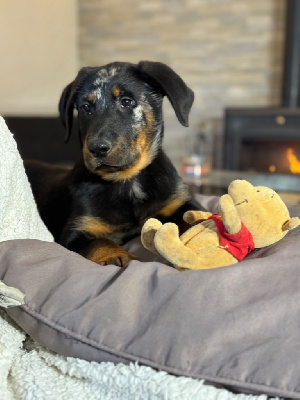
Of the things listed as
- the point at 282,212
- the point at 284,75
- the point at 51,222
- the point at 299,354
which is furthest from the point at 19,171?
the point at 284,75

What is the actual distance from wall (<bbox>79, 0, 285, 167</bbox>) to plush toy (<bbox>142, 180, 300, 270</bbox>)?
139 inches

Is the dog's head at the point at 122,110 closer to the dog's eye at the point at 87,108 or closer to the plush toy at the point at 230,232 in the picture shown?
the dog's eye at the point at 87,108

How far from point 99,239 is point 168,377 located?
2.28ft

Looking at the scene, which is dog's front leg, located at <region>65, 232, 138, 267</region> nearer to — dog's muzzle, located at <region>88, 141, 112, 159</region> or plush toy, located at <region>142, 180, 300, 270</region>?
plush toy, located at <region>142, 180, 300, 270</region>

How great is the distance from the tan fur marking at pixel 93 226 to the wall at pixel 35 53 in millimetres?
2367

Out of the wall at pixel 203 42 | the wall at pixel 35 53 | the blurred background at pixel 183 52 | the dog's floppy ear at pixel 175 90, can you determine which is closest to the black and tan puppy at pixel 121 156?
the dog's floppy ear at pixel 175 90

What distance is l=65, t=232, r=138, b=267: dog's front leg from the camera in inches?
48.8

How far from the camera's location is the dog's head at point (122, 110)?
58.6 inches

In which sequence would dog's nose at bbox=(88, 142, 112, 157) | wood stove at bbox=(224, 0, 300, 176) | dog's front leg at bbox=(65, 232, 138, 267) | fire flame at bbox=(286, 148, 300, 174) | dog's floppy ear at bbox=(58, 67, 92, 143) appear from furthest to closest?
fire flame at bbox=(286, 148, 300, 174) → wood stove at bbox=(224, 0, 300, 176) → dog's floppy ear at bbox=(58, 67, 92, 143) → dog's nose at bbox=(88, 142, 112, 157) → dog's front leg at bbox=(65, 232, 138, 267)

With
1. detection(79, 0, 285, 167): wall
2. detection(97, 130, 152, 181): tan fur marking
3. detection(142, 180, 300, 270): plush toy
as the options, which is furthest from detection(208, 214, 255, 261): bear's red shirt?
detection(79, 0, 285, 167): wall

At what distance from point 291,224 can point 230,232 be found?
17 centimetres

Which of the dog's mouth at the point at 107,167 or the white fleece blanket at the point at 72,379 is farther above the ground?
the dog's mouth at the point at 107,167

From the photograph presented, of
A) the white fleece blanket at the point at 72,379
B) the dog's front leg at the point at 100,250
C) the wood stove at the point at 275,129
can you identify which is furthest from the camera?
the wood stove at the point at 275,129

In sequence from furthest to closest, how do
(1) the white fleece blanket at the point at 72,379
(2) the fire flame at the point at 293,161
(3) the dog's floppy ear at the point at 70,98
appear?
(2) the fire flame at the point at 293,161, (3) the dog's floppy ear at the point at 70,98, (1) the white fleece blanket at the point at 72,379
